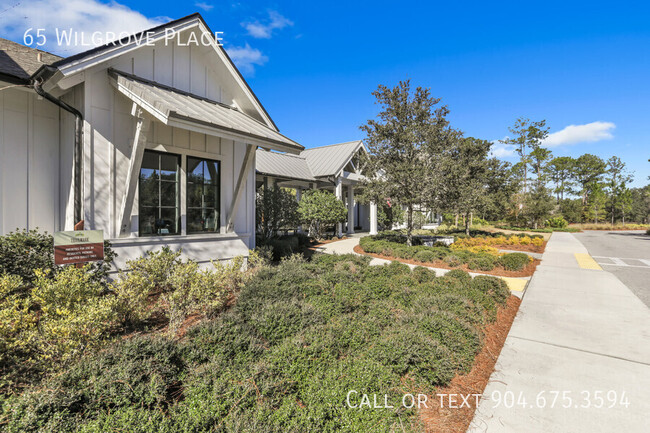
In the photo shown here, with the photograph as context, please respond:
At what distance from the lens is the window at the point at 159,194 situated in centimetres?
546

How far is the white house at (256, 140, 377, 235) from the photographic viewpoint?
14.7 metres

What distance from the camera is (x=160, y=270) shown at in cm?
437

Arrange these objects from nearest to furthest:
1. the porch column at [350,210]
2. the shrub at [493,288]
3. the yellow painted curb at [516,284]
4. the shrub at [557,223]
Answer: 1. the shrub at [493,288]
2. the yellow painted curb at [516,284]
3. the porch column at [350,210]
4. the shrub at [557,223]

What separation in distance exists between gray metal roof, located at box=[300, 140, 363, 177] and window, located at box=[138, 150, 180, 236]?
11017mm

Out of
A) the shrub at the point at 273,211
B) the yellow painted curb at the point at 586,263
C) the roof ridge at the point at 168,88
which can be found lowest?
the yellow painted curb at the point at 586,263

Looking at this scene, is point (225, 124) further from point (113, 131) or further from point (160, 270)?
point (160, 270)

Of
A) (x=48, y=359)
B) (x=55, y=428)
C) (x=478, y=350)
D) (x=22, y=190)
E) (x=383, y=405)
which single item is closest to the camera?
(x=55, y=428)

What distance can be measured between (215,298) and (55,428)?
2.40 metres

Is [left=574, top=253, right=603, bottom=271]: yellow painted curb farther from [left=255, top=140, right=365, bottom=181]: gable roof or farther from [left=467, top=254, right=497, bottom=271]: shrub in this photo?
[left=255, top=140, right=365, bottom=181]: gable roof

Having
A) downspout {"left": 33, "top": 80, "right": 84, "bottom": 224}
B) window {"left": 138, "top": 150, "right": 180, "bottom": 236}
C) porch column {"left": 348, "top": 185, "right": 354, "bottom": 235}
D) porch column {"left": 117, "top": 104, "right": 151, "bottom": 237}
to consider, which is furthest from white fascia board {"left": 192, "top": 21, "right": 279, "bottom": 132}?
porch column {"left": 348, "top": 185, "right": 354, "bottom": 235}

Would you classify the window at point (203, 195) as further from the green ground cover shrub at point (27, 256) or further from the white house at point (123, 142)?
the green ground cover shrub at point (27, 256)

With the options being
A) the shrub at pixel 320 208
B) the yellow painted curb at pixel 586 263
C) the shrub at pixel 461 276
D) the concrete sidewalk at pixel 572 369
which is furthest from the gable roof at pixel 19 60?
the yellow painted curb at pixel 586 263

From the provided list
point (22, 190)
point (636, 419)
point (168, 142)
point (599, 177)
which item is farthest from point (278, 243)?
point (599, 177)

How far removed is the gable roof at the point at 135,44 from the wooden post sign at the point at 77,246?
250 centimetres
